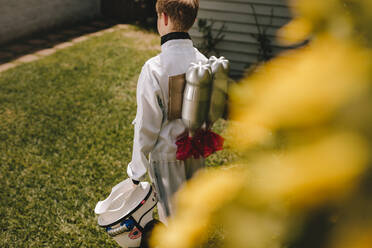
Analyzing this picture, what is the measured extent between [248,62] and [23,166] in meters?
3.97

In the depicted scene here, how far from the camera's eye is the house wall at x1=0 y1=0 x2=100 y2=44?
6.68 meters

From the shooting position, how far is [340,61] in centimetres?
32

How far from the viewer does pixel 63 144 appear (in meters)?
3.77

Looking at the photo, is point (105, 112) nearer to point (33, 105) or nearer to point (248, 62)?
point (33, 105)

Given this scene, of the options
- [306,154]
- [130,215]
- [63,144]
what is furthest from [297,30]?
[63,144]

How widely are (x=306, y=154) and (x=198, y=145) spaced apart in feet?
5.21

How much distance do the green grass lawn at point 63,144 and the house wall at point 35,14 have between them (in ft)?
5.19

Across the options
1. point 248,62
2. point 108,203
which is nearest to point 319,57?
point 108,203

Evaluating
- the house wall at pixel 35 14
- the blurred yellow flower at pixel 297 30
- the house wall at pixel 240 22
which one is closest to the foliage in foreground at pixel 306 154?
the blurred yellow flower at pixel 297 30

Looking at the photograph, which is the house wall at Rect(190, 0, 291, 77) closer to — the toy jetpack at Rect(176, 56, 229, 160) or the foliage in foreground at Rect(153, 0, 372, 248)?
the toy jetpack at Rect(176, 56, 229, 160)

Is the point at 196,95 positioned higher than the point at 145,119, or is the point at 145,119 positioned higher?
the point at 196,95

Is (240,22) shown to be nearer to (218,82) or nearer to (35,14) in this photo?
(218,82)

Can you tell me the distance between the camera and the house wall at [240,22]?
5008 mm

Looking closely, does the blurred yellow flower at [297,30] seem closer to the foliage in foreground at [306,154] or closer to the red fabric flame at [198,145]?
the foliage in foreground at [306,154]
